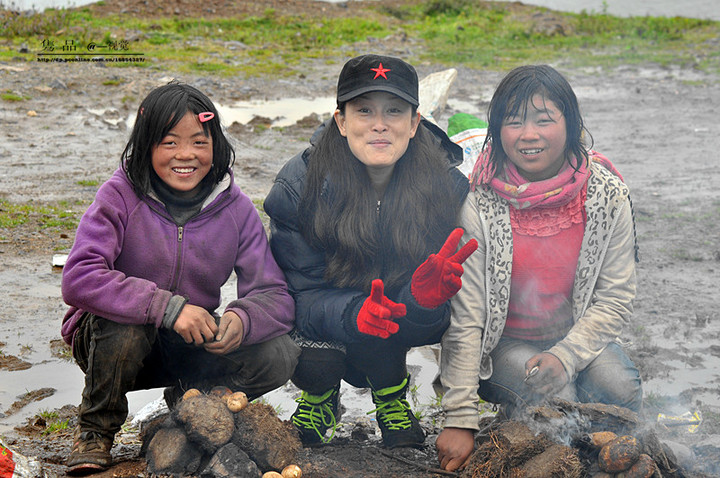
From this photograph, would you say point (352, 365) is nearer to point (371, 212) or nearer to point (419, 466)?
point (419, 466)

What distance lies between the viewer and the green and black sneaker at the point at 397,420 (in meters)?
3.26

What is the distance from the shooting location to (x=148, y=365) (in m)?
2.97

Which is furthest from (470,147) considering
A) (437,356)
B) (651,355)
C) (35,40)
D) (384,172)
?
(35,40)

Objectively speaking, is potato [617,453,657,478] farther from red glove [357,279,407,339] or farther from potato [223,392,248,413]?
potato [223,392,248,413]

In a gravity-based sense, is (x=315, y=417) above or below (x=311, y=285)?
below

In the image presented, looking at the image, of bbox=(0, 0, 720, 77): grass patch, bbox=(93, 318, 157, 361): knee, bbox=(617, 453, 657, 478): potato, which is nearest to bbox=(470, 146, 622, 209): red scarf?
bbox=(617, 453, 657, 478): potato

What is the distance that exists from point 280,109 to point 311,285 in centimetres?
823

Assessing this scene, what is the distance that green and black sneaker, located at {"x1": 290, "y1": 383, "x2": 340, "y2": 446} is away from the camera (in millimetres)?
3297

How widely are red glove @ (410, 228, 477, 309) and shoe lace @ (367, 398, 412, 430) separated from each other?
0.71 meters

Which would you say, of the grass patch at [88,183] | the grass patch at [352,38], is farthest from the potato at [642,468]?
the grass patch at [352,38]

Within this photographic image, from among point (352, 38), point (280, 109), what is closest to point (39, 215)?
point (280, 109)

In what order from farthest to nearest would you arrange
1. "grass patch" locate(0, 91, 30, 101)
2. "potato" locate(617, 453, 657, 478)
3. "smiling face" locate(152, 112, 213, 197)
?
"grass patch" locate(0, 91, 30, 101) → "smiling face" locate(152, 112, 213, 197) → "potato" locate(617, 453, 657, 478)

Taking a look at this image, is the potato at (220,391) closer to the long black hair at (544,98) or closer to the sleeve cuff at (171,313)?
the sleeve cuff at (171,313)

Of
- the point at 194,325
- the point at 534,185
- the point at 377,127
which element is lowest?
the point at 194,325
